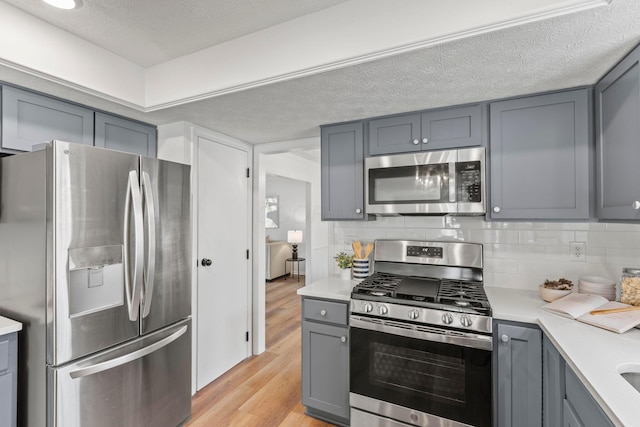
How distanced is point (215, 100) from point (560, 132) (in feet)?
6.94

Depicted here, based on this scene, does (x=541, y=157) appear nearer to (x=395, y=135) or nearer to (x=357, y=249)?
(x=395, y=135)

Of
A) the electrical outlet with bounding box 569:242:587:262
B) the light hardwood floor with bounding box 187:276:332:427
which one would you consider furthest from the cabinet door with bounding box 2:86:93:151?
the electrical outlet with bounding box 569:242:587:262

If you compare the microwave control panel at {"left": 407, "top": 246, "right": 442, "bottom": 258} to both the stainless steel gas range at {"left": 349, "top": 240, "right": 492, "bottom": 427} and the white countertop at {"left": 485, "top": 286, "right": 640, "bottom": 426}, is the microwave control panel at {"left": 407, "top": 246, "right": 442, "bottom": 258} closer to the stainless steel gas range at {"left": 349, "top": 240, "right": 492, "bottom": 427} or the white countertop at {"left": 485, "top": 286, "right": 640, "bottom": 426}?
the stainless steel gas range at {"left": 349, "top": 240, "right": 492, "bottom": 427}

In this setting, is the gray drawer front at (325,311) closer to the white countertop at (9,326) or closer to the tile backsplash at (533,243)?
the tile backsplash at (533,243)

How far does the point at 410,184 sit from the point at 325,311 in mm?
1060

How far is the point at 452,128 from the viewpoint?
6.93 ft

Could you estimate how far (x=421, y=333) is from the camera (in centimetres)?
178

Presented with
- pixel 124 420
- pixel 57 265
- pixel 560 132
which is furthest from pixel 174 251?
pixel 560 132

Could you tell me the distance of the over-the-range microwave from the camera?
6.62 ft

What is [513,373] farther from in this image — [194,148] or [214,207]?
[194,148]

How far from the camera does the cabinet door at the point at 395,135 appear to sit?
7.26ft

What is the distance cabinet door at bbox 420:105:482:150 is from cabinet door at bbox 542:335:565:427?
1232mm

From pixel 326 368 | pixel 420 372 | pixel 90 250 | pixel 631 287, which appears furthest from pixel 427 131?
pixel 90 250

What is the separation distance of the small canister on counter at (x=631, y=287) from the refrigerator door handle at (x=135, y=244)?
2.62m
